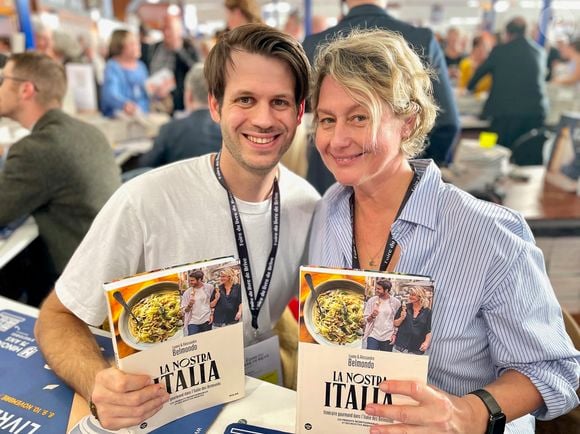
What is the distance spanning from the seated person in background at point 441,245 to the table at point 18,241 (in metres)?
1.51

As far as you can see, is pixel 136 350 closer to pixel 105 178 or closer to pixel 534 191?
pixel 105 178

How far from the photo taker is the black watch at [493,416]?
3.49 ft

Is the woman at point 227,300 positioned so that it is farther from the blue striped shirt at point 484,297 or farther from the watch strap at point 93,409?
the blue striped shirt at point 484,297

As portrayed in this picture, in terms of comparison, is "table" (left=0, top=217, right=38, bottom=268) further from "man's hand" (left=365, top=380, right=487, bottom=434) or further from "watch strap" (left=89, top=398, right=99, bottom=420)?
"man's hand" (left=365, top=380, right=487, bottom=434)

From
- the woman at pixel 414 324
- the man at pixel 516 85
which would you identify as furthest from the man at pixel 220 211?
the man at pixel 516 85

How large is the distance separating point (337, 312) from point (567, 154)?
2.67 m

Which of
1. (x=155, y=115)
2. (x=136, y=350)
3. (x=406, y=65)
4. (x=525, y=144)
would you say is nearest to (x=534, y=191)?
(x=525, y=144)

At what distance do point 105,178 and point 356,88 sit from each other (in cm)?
Result: 167

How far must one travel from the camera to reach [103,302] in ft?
4.44

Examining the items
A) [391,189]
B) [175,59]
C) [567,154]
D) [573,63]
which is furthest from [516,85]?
[391,189]

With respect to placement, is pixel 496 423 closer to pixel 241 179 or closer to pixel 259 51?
pixel 241 179

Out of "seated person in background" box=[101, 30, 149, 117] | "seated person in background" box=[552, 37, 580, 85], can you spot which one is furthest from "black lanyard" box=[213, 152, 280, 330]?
"seated person in background" box=[552, 37, 580, 85]

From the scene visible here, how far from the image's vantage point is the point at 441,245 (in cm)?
121

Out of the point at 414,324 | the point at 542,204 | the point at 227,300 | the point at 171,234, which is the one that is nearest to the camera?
the point at 414,324
